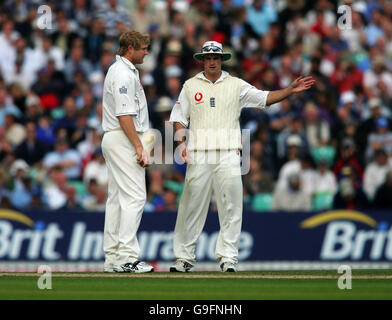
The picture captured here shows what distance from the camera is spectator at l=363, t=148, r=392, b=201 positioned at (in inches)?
679

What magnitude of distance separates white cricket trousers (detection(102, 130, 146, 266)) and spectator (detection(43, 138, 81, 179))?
6.72 meters

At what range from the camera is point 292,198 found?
1678 centimetres

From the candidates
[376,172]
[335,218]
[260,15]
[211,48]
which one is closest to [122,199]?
[211,48]

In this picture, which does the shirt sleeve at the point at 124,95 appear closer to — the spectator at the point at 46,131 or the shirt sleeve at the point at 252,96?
the shirt sleeve at the point at 252,96

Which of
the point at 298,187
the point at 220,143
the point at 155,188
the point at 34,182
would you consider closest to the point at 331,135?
the point at 298,187

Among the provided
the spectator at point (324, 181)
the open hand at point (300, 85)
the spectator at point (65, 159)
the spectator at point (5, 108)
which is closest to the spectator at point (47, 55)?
the spectator at point (5, 108)

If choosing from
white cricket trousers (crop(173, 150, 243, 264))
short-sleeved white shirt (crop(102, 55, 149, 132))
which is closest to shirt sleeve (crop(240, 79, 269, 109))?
white cricket trousers (crop(173, 150, 243, 264))

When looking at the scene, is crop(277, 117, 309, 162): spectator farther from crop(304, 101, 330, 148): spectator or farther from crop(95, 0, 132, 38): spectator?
crop(95, 0, 132, 38): spectator

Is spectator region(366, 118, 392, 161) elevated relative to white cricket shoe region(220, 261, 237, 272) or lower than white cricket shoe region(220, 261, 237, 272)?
elevated

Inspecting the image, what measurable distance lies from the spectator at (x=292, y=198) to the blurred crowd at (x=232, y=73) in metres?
0.02

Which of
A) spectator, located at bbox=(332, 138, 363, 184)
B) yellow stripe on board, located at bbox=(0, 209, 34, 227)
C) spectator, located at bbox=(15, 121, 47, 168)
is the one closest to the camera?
yellow stripe on board, located at bbox=(0, 209, 34, 227)

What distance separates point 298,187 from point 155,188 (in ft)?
7.26

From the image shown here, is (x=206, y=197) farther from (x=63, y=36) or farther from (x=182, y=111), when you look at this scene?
(x=63, y=36)

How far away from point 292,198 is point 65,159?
3.83 meters
